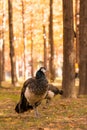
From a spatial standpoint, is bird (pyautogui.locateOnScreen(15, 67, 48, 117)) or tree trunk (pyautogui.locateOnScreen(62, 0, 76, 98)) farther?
tree trunk (pyautogui.locateOnScreen(62, 0, 76, 98))

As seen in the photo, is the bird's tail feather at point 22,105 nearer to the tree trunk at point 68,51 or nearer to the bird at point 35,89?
the bird at point 35,89

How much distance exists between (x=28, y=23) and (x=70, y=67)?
22586 millimetres

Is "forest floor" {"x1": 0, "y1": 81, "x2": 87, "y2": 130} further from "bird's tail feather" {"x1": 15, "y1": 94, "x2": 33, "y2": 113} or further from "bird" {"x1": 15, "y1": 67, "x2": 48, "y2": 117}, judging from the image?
"bird" {"x1": 15, "y1": 67, "x2": 48, "y2": 117}

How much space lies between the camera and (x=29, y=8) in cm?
3506

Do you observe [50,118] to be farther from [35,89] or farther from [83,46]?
[83,46]

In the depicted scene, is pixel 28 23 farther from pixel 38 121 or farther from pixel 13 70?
pixel 38 121

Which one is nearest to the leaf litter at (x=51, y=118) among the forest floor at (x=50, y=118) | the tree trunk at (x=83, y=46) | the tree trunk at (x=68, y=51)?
the forest floor at (x=50, y=118)

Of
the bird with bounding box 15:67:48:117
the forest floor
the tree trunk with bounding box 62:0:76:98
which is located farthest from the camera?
the tree trunk with bounding box 62:0:76:98

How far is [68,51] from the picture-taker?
14.4m

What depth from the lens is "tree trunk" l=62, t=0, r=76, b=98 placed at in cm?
1412

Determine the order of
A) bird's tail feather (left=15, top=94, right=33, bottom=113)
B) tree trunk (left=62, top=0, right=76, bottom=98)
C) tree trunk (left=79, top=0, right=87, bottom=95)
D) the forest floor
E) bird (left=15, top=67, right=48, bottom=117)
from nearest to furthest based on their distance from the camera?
the forest floor
bird (left=15, top=67, right=48, bottom=117)
bird's tail feather (left=15, top=94, right=33, bottom=113)
tree trunk (left=62, top=0, right=76, bottom=98)
tree trunk (left=79, top=0, right=87, bottom=95)

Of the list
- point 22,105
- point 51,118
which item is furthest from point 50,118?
point 22,105

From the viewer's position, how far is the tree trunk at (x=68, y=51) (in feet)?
46.3

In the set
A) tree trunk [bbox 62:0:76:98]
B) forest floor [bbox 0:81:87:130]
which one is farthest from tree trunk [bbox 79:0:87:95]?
forest floor [bbox 0:81:87:130]
